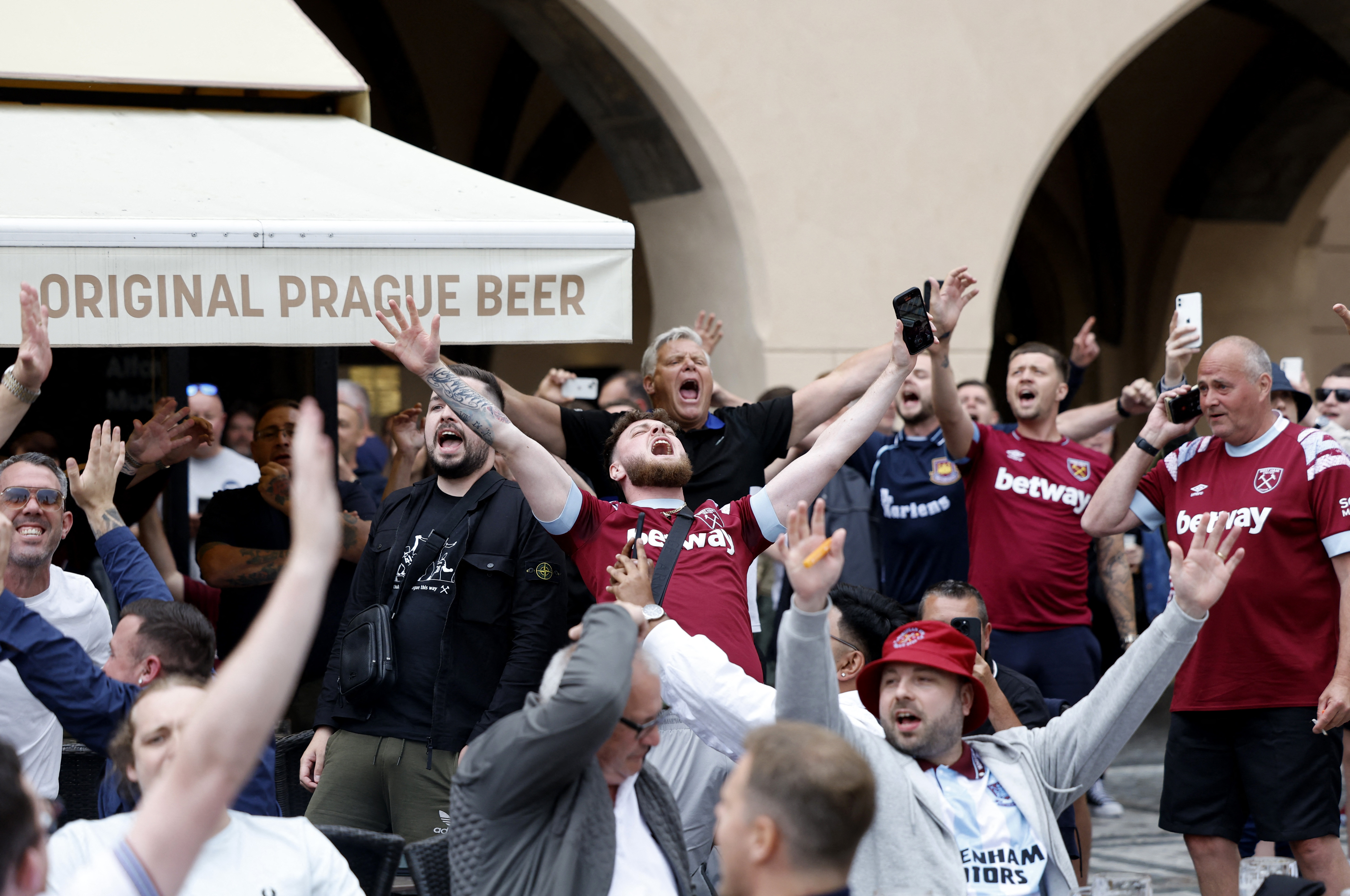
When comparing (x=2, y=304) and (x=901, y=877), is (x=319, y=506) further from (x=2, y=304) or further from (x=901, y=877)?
(x=2, y=304)

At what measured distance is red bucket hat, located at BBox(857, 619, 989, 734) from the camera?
134 inches

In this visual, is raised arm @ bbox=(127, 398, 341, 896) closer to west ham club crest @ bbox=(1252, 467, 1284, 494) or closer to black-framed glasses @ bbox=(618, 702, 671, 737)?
black-framed glasses @ bbox=(618, 702, 671, 737)

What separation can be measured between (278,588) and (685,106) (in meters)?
6.57

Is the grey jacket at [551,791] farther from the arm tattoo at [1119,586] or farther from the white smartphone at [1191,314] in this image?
the arm tattoo at [1119,586]

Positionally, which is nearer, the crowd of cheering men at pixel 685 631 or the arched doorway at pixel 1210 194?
the crowd of cheering men at pixel 685 631

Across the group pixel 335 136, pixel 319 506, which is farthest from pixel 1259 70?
pixel 319 506

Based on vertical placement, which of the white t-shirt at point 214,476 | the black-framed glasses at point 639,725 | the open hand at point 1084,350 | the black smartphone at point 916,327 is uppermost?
the black smartphone at point 916,327

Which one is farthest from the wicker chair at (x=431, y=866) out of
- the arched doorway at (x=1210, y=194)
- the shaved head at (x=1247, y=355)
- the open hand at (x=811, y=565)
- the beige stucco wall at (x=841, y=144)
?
the arched doorway at (x=1210, y=194)

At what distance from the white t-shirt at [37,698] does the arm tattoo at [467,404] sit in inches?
47.2

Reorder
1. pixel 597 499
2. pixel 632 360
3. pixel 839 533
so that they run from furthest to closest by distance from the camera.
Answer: pixel 632 360 → pixel 597 499 → pixel 839 533

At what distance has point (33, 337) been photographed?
4078 mm

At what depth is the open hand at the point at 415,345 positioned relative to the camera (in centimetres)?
416

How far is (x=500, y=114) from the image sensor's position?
1302cm

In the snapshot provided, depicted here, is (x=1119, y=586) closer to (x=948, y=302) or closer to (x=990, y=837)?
(x=948, y=302)
